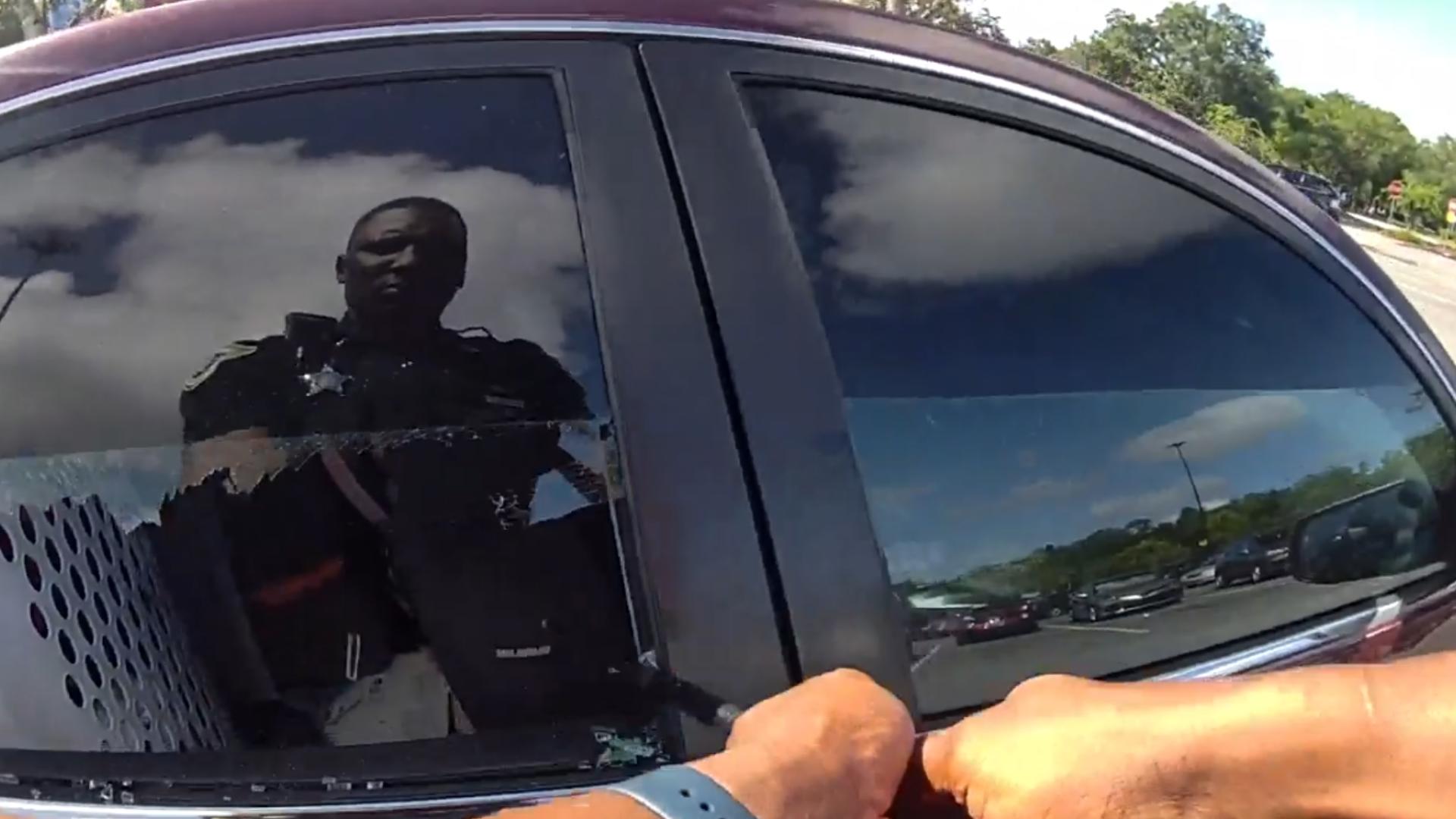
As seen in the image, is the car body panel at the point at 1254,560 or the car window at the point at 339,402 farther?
the car body panel at the point at 1254,560

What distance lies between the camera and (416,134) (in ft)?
4.82

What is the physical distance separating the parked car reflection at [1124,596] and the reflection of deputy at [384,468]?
1.85ft

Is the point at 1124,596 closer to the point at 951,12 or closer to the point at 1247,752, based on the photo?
the point at 1247,752

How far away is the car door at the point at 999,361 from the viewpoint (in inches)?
57.6

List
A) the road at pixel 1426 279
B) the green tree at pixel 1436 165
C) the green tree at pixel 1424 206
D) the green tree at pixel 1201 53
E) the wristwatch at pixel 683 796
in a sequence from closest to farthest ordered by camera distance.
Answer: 1. the wristwatch at pixel 683 796
2. the road at pixel 1426 279
3. the green tree at pixel 1424 206
4. the green tree at pixel 1201 53
5. the green tree at pixel 1436 165

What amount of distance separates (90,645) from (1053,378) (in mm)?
1146

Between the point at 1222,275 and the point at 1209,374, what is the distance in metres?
0.13

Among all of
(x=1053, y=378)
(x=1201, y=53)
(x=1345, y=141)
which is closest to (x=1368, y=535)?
(x=1053, y=378)

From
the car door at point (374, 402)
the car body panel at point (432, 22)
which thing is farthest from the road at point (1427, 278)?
the car door at point (374, 402)

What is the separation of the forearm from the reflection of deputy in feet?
2.00

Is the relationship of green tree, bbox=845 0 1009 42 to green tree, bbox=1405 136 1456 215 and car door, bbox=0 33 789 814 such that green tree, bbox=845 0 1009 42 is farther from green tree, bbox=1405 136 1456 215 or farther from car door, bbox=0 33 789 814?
green tree, bbox=1405 136 1456 215

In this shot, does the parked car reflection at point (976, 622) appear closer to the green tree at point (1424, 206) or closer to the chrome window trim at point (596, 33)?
the chrome window trim at point (596, 33)

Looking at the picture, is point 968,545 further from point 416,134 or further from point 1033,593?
point 416,134

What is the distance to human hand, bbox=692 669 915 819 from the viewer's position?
114 centimetres
